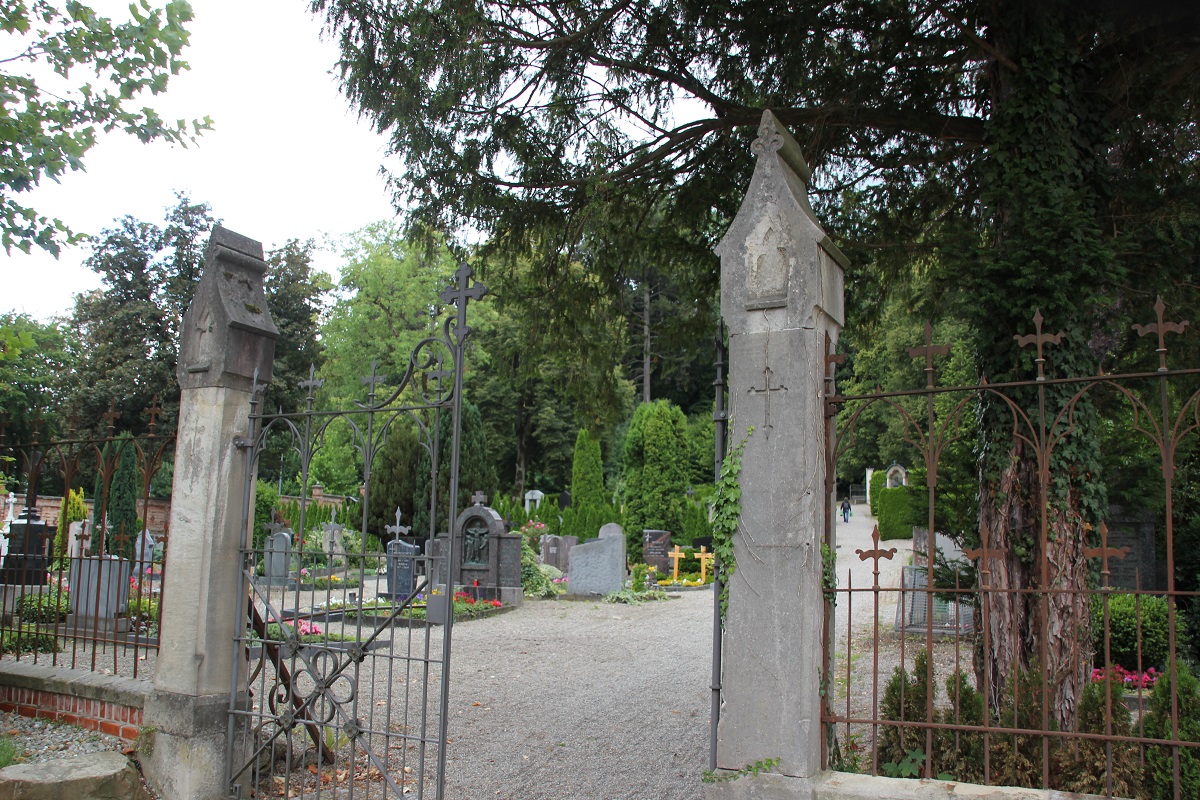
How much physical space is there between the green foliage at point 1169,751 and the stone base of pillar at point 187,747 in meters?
4.93

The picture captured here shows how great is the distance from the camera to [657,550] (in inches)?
892

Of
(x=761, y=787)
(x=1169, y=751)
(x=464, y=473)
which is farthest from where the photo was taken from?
(x=464, y=473)

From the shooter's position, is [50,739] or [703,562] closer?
[50,739]

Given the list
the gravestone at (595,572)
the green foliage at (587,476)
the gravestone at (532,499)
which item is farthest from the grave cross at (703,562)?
the gravestone at (532,499)

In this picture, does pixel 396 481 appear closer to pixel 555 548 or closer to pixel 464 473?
pixel 464 473

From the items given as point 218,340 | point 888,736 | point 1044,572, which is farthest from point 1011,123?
point 218,340

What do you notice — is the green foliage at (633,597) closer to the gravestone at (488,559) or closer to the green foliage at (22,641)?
the gravestone at (488,559)

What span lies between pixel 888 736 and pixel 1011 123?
4.03m

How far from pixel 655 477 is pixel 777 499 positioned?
24.1m

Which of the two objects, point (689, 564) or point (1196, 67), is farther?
point (689, 564)

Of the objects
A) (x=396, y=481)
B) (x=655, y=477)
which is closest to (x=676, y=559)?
(x=655, y=477)

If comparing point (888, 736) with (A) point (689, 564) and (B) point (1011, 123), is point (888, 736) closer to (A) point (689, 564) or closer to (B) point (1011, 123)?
(B) point (1011, 123)

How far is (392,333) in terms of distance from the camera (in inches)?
1314

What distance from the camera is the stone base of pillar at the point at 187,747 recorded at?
5090 millimetres
